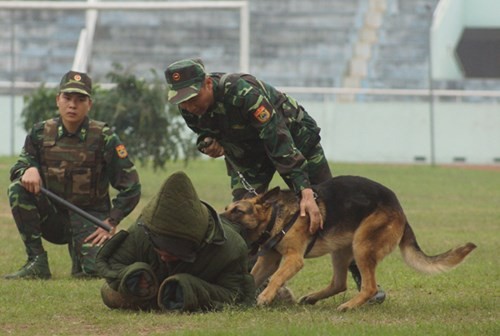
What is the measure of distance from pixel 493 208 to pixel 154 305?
12.4m

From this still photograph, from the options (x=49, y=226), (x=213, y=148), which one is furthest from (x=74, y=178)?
(x=213, y=148)

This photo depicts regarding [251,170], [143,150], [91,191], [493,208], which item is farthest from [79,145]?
[143,150]

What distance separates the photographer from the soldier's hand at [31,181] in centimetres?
932

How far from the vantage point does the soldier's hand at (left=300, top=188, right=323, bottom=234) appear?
7656mm

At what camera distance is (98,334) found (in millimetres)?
6688

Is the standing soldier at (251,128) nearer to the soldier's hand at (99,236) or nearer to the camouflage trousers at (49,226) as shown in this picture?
the soldier's hand at (99,236)

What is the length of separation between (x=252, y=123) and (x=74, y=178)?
2.44m

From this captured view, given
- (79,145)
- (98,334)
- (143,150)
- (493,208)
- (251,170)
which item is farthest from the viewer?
(143,150)

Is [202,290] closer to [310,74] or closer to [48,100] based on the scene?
[48,100]

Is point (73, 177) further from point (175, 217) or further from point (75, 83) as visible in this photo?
point (175, 217)

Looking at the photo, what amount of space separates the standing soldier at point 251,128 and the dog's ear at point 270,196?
9 cm

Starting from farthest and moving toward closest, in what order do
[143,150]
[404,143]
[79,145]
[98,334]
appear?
1. [404,143]
2. [143,150]
3. [79,145]
4. [98,334]

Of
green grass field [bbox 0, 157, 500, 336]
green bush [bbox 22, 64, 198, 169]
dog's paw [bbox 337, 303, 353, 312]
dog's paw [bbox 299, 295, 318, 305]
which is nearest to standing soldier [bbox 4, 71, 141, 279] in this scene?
green grass field [bbox 0, 157, 500, 336]

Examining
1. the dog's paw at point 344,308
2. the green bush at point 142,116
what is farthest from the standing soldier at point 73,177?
the green bush at point 142,116
